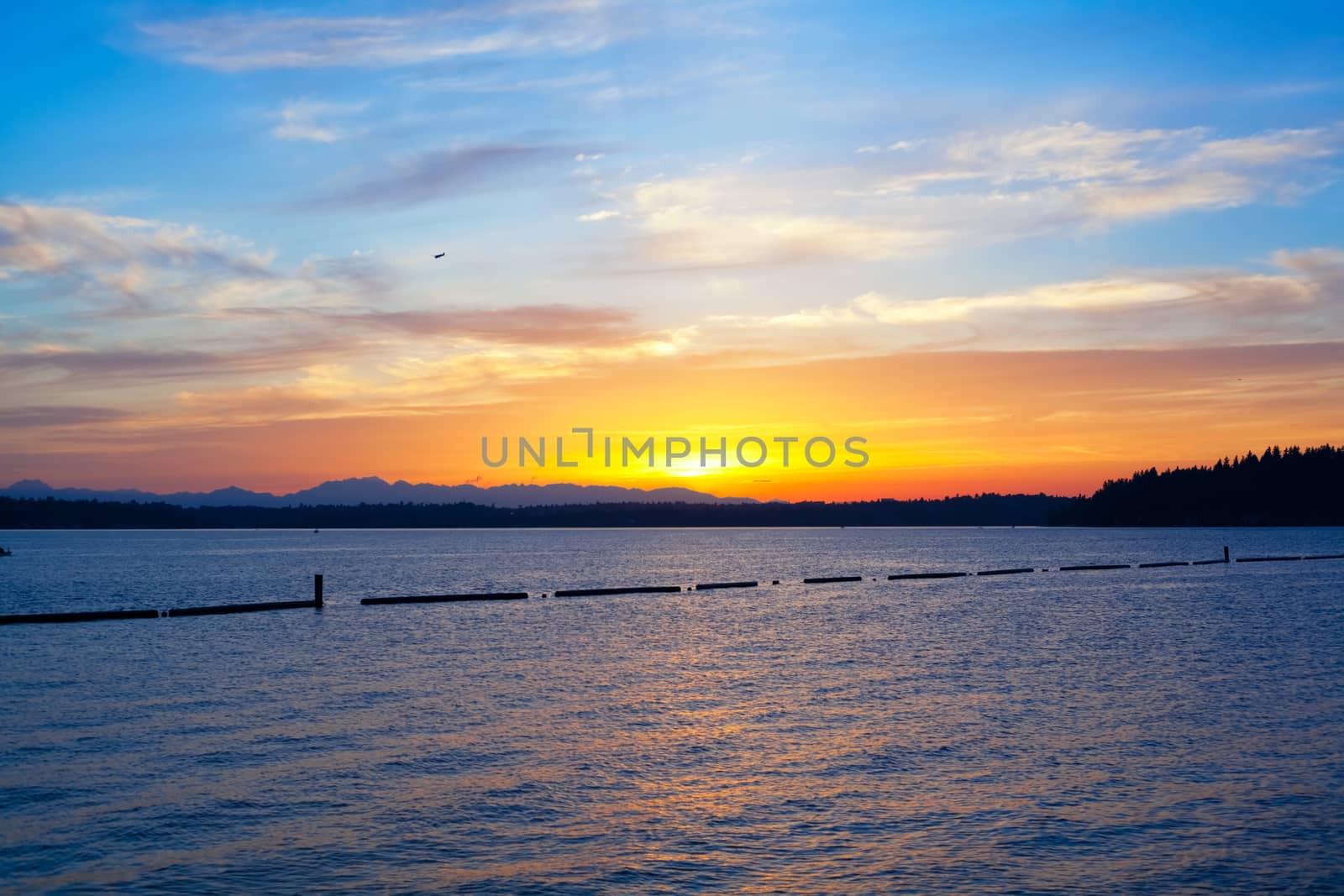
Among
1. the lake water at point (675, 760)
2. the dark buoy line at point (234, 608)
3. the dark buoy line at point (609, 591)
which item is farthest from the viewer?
the dark buoy line at point (609, 591)

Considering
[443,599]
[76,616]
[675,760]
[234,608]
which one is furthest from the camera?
[443,599]

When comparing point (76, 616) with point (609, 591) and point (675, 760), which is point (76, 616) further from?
point (675, 760)

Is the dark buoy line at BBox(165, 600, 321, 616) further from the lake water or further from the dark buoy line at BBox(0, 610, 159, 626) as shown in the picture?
the lake water

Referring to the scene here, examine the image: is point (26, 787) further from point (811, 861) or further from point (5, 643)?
point (5, 643)

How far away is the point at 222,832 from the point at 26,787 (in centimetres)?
561

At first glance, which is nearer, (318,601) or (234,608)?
(234,608)

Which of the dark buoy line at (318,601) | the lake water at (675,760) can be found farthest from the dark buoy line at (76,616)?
the lake water at (675,760)

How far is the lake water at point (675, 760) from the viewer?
52.6ft

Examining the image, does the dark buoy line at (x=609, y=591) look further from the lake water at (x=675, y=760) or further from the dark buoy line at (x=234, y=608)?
the lake water at (x=675, y=760)

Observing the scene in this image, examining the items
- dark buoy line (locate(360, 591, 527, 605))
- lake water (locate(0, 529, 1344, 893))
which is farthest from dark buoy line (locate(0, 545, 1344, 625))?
lake water (locate(0, 529, 1344, 893))

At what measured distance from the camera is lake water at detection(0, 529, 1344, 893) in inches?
631

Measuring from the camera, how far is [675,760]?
76.4 feet

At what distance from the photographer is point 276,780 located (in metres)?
21.1

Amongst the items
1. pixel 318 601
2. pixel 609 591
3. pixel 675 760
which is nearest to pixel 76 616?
pixel 318 601
